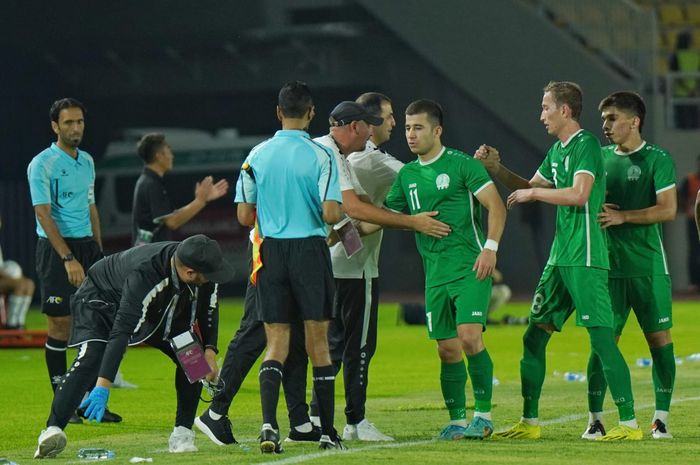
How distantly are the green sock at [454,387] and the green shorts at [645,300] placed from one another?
1.00m

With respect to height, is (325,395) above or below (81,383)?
below

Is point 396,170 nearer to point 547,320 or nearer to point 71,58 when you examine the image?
point 547,320

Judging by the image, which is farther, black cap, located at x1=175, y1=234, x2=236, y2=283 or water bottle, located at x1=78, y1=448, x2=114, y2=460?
water bottle, located at x1=78, y1=448, x2=114, y2=460

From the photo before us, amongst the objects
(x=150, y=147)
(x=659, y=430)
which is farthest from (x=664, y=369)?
(x=150, y=147)

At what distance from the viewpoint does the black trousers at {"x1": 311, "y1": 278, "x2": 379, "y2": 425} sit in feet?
30.4

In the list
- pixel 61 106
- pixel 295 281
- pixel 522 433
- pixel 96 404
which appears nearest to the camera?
pixel 96 404

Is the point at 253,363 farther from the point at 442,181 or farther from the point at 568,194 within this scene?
the point at 568,194

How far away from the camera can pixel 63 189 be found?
11.1 m

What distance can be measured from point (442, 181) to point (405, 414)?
8.22 ft

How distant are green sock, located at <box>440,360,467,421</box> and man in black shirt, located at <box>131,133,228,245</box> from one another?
13.2ft

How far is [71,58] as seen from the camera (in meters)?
30.4

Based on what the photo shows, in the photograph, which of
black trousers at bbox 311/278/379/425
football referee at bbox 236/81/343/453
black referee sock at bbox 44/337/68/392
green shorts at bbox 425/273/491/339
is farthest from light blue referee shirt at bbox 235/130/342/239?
black referee sock at bbox 44/337/68/392

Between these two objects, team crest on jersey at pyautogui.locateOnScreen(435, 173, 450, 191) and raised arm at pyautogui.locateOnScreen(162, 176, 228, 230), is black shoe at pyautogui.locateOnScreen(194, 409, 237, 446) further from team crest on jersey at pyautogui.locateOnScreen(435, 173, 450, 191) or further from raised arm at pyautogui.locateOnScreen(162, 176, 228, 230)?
raised arm at pyautogui.locateOnScreen(162, 176, 228, 230)

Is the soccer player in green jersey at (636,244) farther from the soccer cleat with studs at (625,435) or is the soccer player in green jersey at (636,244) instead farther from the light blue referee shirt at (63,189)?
the light blue referee shirt at (63,189)
